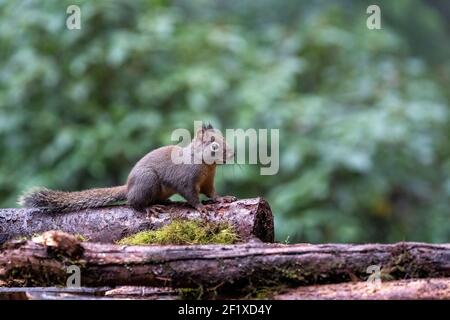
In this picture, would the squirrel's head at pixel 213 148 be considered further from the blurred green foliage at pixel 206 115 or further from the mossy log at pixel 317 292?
the blurred green foliage at pixel 206 115

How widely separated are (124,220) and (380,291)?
5.92ft

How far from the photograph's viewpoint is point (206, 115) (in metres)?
7.53

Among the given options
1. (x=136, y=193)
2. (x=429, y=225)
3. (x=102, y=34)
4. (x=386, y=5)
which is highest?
(x=386, y=5)

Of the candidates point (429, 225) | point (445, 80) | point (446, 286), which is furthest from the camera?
point (445, 80)

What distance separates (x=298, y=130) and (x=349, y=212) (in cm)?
100

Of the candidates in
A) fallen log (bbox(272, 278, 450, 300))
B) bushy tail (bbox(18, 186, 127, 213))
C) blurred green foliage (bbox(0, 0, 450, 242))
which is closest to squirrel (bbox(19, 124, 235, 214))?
bushy tail (bbox(18, 186, 127, 213))

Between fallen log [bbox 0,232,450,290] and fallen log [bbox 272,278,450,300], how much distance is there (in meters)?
0.05

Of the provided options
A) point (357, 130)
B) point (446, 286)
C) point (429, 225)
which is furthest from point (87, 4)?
point (446, 286)

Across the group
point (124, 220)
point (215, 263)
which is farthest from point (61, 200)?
point (215, 263)

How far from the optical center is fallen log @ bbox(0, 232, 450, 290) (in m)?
3.48

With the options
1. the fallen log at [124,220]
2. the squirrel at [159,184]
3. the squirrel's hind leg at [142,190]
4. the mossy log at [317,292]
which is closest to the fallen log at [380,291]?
the mossy log at [317,292]

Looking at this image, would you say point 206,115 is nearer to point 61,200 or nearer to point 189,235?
point 61,200
